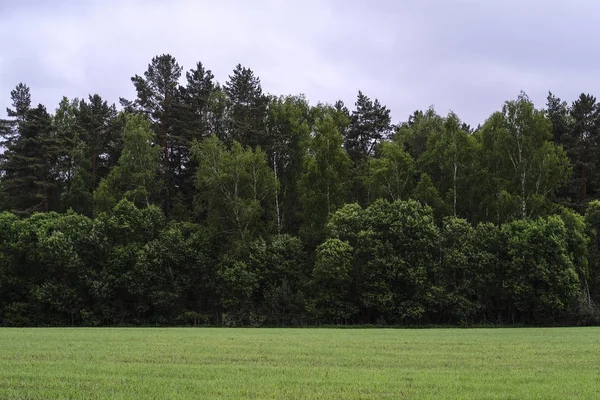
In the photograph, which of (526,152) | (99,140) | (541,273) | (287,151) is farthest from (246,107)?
(541,273)

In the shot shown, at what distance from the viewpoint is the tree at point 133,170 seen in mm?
65562

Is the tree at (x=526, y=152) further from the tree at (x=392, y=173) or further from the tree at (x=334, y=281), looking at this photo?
the tree at (x=334, y=281)

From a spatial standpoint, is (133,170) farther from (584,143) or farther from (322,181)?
(584,143)

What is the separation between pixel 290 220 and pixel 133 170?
66.7 feet

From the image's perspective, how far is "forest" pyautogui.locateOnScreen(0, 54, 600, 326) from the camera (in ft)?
189

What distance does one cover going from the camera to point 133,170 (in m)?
66.8

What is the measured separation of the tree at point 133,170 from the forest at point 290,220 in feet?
0.79

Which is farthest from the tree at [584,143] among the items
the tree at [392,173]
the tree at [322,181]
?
the tree at [322,181]

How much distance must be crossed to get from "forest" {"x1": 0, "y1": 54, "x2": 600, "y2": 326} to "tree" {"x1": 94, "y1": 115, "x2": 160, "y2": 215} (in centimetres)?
24

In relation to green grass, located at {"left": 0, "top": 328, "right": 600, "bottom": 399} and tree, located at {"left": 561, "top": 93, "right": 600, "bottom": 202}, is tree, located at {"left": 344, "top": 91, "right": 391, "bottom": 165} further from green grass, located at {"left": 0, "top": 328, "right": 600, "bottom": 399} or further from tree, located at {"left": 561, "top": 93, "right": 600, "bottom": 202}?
green grass, located at {"left": 0, "top": 328, "right": 600, "bottom": 399}

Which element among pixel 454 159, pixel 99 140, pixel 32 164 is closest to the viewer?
pixel 454 159

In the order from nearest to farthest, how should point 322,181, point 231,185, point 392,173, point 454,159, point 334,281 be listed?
point 334,281 < point 454,159 < point 231,185 < point 392,173 < point 322,181

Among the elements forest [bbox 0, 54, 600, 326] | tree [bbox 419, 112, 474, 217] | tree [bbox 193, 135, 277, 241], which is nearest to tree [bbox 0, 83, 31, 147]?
forest [bbox 0, 54, 600, 326]

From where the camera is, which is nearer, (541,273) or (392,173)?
(541,273)
